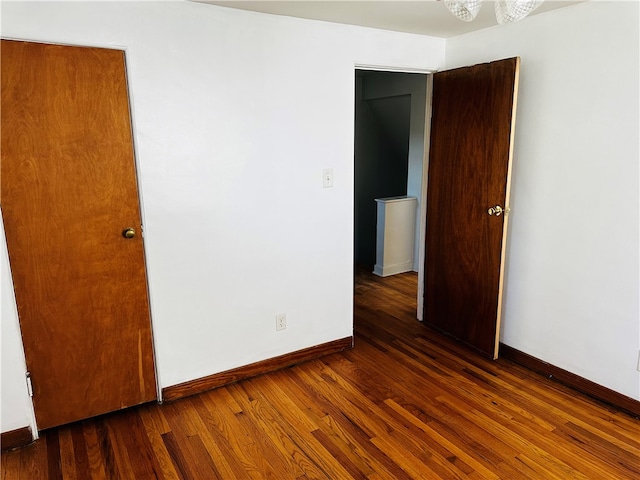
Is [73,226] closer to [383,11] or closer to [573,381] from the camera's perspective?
[383,11]

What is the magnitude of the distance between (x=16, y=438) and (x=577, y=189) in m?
3.05

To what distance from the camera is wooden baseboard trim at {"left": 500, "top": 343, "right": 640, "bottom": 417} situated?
2346mm

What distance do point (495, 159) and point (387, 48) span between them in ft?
3.14

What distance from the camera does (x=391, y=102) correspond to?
477cm

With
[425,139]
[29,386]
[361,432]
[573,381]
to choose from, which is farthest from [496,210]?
[29,386]

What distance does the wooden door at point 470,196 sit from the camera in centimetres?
267

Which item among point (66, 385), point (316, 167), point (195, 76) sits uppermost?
point (195, 76)

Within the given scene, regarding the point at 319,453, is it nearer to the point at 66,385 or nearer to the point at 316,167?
the point at 66,385

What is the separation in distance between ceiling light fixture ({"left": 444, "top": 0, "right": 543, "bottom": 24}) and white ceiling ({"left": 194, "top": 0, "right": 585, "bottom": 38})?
877 millimetres

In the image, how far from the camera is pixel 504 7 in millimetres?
1406

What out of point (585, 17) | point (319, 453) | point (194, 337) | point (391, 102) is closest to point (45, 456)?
point (194, 337)

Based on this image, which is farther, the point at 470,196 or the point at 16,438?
the point at 470,196

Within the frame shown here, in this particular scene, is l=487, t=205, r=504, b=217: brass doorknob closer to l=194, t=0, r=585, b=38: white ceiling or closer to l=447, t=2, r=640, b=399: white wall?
l=447, t=2, r=640, b=399: white wall

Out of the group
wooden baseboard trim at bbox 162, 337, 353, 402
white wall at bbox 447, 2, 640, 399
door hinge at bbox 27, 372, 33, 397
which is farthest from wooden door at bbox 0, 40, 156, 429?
white wall at bbox 447, 2, 640, 399
